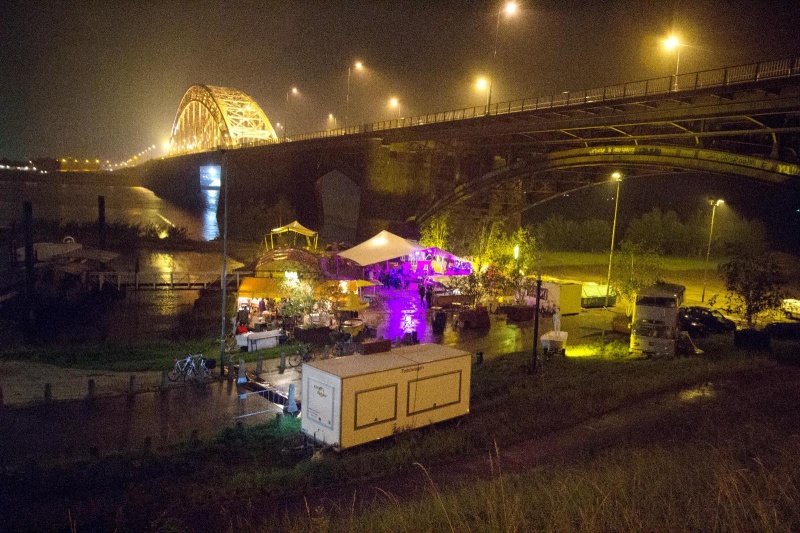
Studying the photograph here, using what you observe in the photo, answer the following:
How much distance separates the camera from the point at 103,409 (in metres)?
13.3

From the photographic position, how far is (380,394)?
11242 mm

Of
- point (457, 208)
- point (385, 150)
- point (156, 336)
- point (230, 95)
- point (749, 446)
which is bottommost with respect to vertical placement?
point (156, 336)

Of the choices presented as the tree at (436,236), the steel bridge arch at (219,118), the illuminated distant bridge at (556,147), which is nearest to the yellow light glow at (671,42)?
the illuminated distant bridge at (556,147)

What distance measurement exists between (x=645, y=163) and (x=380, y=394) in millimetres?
28200

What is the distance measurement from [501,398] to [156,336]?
15691 millimetres

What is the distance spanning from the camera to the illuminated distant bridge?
79.2 feet

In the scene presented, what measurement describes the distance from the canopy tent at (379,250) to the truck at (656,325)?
46.5 feet

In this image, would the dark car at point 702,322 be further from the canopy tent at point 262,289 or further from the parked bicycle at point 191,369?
the parked bicycle at point 191,369

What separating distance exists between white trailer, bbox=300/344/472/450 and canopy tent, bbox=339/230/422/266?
62.0ft

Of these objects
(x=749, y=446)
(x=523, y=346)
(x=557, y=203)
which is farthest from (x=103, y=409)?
(x=557, y=203)

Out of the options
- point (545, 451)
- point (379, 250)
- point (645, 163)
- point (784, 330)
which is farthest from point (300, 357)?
point (645, 163)

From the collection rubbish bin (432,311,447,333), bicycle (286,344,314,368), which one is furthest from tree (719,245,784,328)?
bicycle (286,344,314,368)

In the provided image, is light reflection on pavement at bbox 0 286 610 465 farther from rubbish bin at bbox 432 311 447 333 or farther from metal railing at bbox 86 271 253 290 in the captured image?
metal railing at bbox 86 271 253 290

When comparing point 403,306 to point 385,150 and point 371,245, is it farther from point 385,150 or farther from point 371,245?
point 385,150
